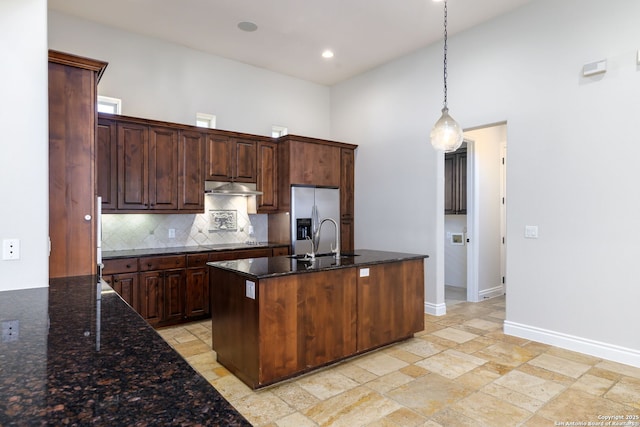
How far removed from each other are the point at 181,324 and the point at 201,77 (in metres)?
3.32

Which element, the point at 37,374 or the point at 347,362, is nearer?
the point at 37,374

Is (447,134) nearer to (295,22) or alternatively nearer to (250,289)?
(250,289)

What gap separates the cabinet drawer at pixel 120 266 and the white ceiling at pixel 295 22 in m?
2.75

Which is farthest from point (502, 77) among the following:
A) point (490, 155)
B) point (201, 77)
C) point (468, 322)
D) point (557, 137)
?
point (201, 77)

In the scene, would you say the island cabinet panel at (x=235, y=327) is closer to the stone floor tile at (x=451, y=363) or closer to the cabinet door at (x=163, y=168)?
the stone floor tile at (x=451, y=363)

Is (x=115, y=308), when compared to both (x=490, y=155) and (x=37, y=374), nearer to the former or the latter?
(x=37, y=374)

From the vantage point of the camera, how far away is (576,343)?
11.7ft

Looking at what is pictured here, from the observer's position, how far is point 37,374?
39.3 inches

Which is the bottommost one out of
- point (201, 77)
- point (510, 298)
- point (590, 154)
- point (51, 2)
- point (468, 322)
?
point (468, 322)

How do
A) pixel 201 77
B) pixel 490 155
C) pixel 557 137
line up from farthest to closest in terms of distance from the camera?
pixel 490 155 < pixel 201 77 < pixel 557 137

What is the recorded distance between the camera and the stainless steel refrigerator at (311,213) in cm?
520

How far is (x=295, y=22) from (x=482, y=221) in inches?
157

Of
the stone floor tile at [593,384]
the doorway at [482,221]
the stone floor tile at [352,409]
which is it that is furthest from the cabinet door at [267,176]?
the stone floor tile at [593,384]

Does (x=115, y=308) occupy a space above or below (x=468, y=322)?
above
